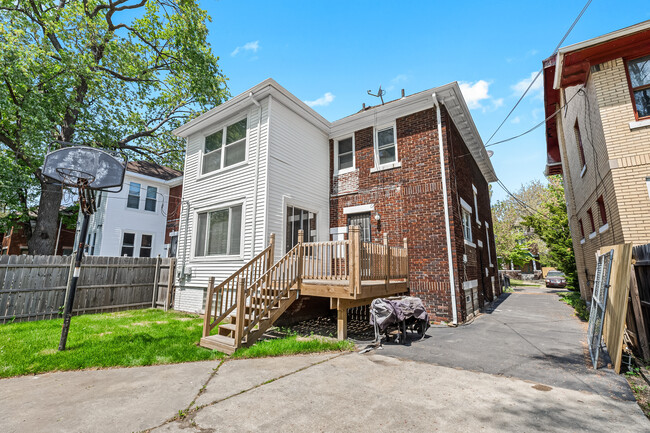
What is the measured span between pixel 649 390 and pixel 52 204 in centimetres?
1983

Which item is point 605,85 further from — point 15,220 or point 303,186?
point 15,220

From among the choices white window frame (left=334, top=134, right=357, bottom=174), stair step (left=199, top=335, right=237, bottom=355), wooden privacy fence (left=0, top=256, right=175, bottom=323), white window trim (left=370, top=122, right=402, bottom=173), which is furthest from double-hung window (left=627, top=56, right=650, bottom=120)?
wooden privacy fence (left=0, top=256, right=175, bottom=323)

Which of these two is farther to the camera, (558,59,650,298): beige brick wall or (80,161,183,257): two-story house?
(80,161,183,257): two-story house

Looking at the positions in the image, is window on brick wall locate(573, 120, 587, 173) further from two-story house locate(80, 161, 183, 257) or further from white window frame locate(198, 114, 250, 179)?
two-story house locate(80, 161, 183, 257)

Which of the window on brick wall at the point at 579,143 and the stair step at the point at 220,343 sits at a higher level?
the window on brick wall at the point at 579,143

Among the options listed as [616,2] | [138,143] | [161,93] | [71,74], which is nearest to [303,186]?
[616,2]

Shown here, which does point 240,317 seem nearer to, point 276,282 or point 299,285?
point 276,282

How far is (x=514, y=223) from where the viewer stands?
32.2m

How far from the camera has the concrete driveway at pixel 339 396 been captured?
9.50 ft

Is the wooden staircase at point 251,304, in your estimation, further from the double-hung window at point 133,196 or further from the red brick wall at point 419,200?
the double-hung window at point 133,196

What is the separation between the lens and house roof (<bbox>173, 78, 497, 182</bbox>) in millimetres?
9211

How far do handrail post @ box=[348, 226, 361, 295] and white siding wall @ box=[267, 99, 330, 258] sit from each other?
331 cm

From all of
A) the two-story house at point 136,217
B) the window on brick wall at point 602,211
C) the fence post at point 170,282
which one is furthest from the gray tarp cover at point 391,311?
the two-story house at point 136,217

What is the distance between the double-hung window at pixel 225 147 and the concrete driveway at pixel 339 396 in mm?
7411
